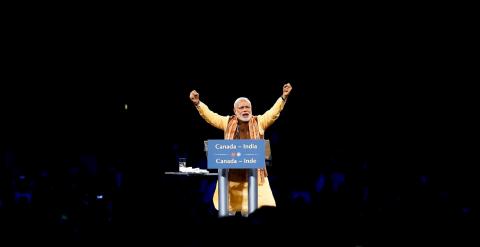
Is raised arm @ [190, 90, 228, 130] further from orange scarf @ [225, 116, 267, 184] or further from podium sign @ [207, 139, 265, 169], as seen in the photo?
podium sign @ [207, 139, 265, 169]

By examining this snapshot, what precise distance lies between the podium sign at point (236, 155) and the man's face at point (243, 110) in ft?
1.63

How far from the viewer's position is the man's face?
6016 mm

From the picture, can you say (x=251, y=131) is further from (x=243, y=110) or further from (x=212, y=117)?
(x=212, y=117)

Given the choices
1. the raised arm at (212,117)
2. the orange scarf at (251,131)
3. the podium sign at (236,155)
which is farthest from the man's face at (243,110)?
the podium sign at (236,155)

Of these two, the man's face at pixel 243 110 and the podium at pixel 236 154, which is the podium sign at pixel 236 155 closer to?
the podium at pixel 236 154

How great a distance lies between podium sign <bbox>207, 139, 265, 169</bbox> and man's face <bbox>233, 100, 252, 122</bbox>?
497 millimetres

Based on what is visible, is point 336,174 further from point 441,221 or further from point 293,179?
point 441,221

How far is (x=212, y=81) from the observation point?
812 cm

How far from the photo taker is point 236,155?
5.56 meters

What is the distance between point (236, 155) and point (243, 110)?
59cm

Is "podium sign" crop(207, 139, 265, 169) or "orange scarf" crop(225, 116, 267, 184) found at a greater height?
"orange scarf" crop(225, 116, 267, 184)

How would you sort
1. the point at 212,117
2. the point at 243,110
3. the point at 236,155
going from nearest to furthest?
the point at 236,155 → the point at 243,110 → the point at 212,117

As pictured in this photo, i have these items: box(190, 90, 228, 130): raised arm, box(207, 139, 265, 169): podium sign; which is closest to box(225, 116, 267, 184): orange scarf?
box(190, 90, 228, 130): raised arm

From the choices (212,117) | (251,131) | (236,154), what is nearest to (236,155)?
(236,154)
